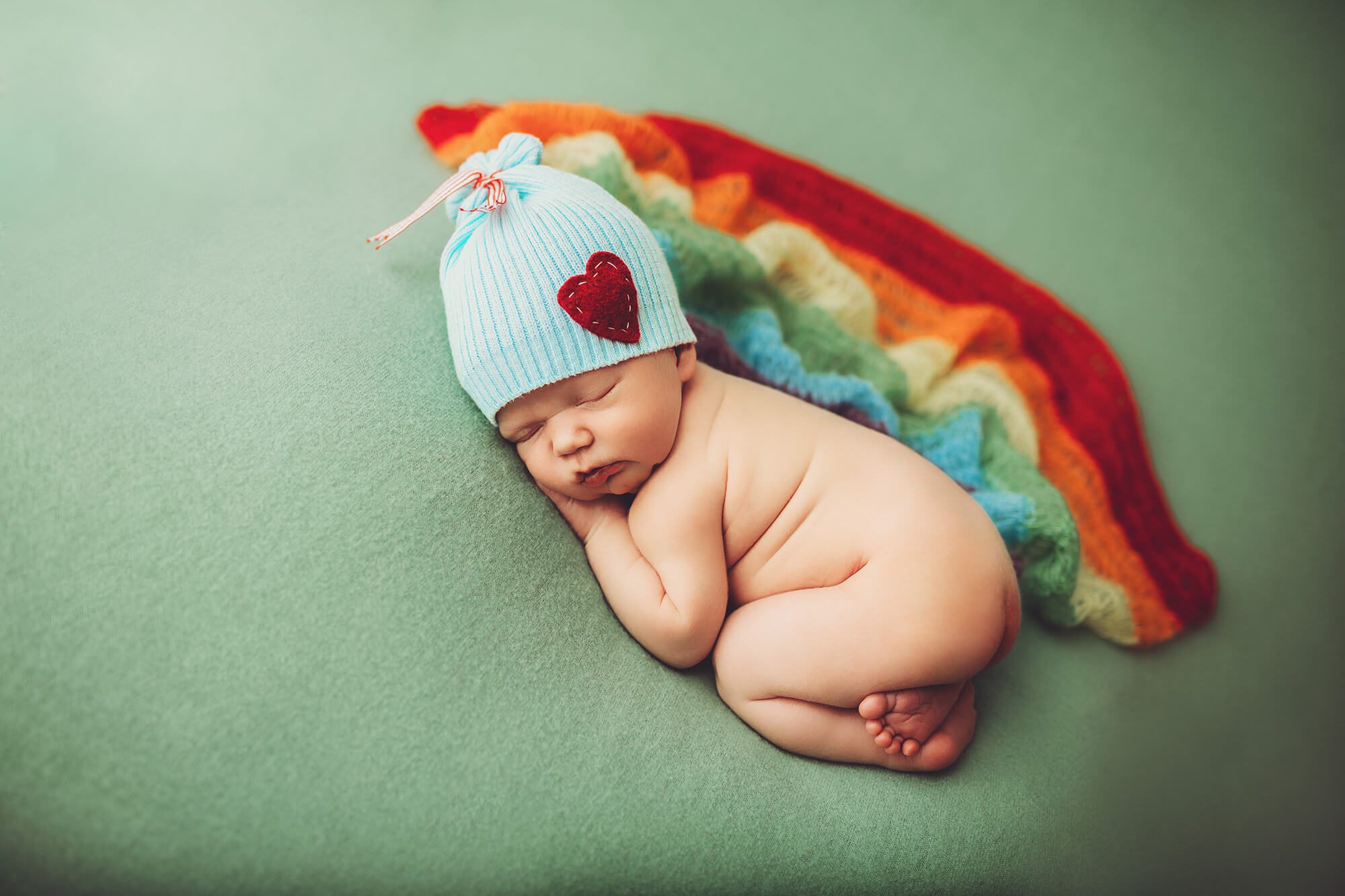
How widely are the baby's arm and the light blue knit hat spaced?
0.71ft

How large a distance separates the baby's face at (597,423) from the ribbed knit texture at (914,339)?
1.03 feet

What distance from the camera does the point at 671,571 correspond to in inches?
40.1

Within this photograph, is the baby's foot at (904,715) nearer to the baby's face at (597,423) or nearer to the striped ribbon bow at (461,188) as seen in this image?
the baby's face at (597,423)

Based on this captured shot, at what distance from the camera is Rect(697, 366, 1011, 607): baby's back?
3.37ft

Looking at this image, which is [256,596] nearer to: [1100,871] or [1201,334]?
[1100,871]

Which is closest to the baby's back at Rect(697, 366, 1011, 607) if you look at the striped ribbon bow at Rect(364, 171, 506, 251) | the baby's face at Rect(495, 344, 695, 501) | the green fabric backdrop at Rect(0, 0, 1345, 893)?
the baby's face at Rect(495, 344, 695, 501)

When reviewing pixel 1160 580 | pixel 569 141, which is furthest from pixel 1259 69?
pixel 569 141

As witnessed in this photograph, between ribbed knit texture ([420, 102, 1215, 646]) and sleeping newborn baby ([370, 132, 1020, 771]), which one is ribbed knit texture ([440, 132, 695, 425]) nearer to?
sleeping newborn baby ([370, 132, 1020, 771])

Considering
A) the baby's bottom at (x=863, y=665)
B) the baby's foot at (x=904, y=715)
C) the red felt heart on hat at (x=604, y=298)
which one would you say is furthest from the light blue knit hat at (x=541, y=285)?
the baby's foot at (x=904, y=715)

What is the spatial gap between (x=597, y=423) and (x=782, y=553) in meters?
0.32

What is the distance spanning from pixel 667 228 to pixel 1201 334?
1.04 meters

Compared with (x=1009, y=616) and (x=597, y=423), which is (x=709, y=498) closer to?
(x=597, y=423)

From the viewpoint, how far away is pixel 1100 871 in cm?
107

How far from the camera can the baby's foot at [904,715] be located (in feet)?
3.20
